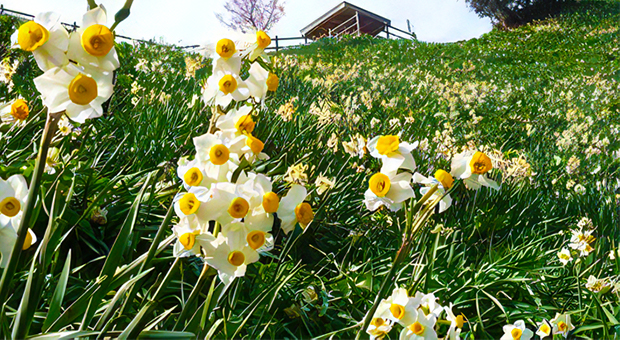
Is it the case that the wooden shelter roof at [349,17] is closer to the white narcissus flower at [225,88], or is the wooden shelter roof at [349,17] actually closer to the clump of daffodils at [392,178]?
the white narcissus flower at [225,88]

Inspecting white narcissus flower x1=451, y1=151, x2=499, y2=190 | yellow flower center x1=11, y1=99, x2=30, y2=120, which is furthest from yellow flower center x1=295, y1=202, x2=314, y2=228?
yellow flower center x1=11, y1=99, x2=30, y2=120

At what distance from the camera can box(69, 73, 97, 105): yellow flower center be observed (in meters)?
0.57

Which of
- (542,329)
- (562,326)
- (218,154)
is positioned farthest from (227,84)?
(562,326)

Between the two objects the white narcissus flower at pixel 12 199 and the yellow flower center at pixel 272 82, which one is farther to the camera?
the yellow flower center at pixel 272 82

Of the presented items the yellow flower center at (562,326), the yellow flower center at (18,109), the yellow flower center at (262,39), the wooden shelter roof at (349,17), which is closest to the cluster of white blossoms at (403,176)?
the yellow flower center at (262,39)

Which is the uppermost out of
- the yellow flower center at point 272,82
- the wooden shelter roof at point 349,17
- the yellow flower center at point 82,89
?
the wooden shelter roof at point 349,17

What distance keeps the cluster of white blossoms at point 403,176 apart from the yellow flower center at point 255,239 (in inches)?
10.4

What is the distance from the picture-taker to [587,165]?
3.91 metres

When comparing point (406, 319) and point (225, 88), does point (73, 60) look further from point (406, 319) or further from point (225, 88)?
point (406, 319)

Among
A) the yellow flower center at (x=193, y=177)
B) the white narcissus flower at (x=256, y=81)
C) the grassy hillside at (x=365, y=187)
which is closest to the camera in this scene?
the yellow flower center at (x=193, y=177)

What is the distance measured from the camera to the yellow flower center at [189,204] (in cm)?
74

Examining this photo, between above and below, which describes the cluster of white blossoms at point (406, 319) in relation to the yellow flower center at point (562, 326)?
above

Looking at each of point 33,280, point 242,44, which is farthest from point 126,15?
point 242,44

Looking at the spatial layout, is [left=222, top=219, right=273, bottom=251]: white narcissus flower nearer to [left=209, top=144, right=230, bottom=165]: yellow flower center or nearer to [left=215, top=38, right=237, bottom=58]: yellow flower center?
[left=209, top=144, right=230, bottom=165]: yellow flower center
